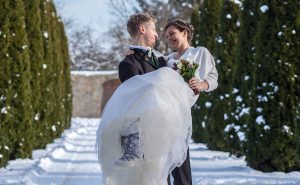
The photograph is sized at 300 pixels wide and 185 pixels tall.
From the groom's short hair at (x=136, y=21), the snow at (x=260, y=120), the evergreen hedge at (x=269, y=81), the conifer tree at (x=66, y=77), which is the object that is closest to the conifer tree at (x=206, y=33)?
the evergreen hedge at (x=269, y=81)

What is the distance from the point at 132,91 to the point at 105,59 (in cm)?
5228

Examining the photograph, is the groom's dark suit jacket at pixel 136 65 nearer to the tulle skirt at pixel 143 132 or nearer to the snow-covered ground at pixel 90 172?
the tulle skirt at pixel 143 132

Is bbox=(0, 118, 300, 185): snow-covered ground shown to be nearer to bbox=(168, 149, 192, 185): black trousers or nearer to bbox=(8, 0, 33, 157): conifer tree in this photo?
bbox=(8, 0, 33, 157): conifer tree

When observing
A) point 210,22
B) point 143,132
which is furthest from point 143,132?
point 210,22

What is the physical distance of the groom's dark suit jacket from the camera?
4.38 meters

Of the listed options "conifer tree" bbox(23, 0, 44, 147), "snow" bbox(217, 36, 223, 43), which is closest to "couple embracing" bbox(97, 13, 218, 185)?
"snow" bbox(217, 36, 223, 43)

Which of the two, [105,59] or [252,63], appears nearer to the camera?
[252,63]

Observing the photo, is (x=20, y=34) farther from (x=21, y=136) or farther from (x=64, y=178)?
(x=64, y=178)

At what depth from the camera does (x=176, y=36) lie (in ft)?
16.1

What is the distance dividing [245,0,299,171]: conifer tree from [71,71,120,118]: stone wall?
97.0 feet

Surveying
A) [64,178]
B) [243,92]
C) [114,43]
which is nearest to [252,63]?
[243,92]

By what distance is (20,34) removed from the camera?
1181cm

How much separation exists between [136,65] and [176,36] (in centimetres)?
68

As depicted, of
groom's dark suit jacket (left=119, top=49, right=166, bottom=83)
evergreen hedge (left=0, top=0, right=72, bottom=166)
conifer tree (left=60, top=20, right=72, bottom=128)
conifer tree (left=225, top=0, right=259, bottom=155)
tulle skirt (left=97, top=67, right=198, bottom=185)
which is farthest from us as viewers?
conifer tree (left=60, top=20, right=72, bottom=128)
